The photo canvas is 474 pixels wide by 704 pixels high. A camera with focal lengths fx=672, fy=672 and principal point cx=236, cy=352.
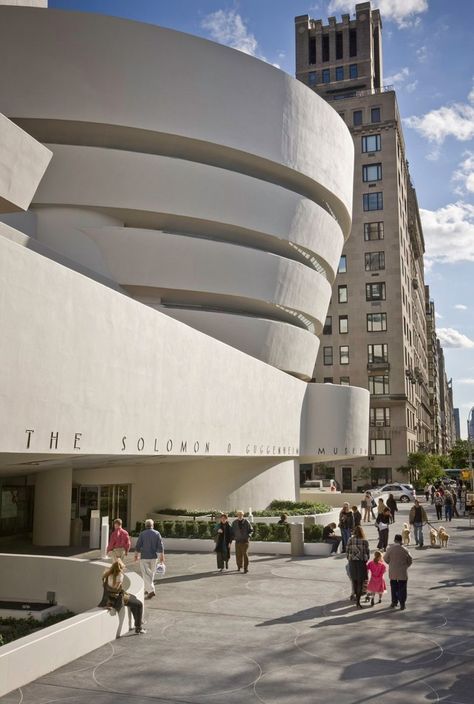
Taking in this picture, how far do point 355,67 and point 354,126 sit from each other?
1920 cm

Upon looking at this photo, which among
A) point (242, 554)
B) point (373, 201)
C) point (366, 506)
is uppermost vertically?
point (373, 201)

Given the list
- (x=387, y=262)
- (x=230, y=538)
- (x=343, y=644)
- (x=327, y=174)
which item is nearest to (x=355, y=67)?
(x=387, y=262)

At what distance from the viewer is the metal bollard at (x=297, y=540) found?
20.0 metres

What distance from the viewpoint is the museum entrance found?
25.6m

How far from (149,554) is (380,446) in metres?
56.3

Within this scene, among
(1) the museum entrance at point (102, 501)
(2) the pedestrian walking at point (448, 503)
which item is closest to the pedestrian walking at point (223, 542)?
(1) the museum entrance at point (102, 501)

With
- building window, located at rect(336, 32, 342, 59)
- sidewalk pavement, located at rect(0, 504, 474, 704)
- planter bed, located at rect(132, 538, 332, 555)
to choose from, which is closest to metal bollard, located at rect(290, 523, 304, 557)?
planter bed, located at rect(132, 538, 332, 555)

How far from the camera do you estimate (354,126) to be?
72.5 m

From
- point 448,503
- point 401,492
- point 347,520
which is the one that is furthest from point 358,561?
point 401,492

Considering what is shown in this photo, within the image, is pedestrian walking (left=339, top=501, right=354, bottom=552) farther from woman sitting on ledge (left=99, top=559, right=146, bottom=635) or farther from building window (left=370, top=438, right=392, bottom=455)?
building window (left=370, top=438, right=392, bottom=455)

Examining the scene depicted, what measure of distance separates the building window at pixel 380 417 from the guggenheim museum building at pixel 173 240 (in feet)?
116

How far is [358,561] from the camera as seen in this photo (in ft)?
43.4

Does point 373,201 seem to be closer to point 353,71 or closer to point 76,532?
point 353,71

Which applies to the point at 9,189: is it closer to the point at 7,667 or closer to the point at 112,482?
the point at 7,667
